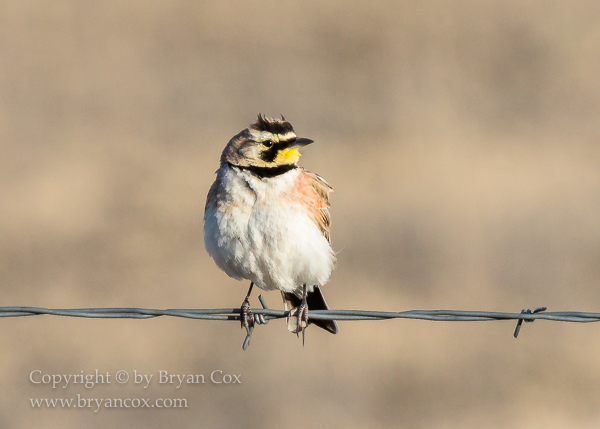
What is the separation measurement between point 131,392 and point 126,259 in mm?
2959

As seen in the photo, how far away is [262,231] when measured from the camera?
246 inches

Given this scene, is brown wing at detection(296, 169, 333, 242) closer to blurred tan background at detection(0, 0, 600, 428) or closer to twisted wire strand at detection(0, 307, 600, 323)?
twisted wire strand at detection(0, 307, 600, 323)

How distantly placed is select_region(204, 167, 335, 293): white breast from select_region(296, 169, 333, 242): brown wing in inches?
4.1

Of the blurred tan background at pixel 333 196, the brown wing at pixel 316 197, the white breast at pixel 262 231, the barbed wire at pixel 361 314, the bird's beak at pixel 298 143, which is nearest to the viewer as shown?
the barbed wire at pixel 361 314

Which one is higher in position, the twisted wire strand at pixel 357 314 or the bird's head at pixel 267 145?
the bird's head at pixel 267 145

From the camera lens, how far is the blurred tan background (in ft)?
34.1

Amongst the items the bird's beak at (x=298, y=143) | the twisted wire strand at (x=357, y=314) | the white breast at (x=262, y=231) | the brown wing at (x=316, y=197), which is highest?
the bird's beak at (x=298, y=143)

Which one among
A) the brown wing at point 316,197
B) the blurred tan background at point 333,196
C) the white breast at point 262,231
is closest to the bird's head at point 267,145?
the white breast at point 262,231

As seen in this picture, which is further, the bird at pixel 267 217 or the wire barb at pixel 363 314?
the bird at pixel 267 217

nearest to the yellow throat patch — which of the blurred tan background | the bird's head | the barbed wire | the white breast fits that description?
the bird's head

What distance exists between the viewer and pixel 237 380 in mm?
10086

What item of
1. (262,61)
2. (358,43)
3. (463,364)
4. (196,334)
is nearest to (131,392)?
(196,334)

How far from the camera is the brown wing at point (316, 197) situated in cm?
662

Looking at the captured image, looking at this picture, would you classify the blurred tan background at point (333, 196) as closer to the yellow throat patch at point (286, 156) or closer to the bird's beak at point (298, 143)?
the yellow throat patch at point (286, 156)
